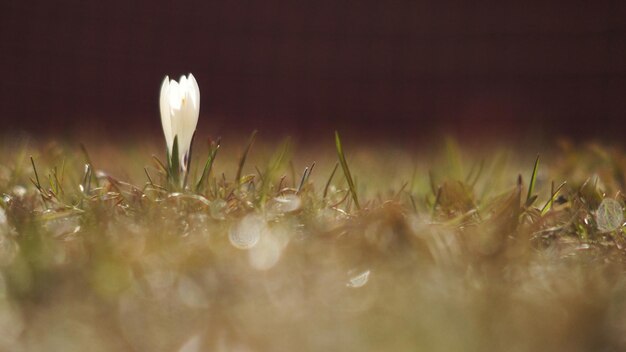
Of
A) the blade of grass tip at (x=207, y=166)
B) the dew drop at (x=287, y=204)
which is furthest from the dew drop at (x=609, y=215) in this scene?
the blade of grass tip at (x=207, y=166)

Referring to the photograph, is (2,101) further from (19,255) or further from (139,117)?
(19,255)

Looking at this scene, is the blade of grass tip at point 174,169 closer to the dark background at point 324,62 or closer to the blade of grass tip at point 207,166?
the blade of grass tip at point 207,166

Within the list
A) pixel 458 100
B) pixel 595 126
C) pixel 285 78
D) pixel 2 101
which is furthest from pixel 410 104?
pixel 2 101

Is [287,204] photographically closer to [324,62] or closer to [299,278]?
[299,278]

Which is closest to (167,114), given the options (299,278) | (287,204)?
(287,204)

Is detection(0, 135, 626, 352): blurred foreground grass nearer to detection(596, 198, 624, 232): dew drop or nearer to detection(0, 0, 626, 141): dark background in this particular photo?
detection(596, 198, 624, 232): dew drop

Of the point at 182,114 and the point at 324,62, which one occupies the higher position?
the point at 182,114
